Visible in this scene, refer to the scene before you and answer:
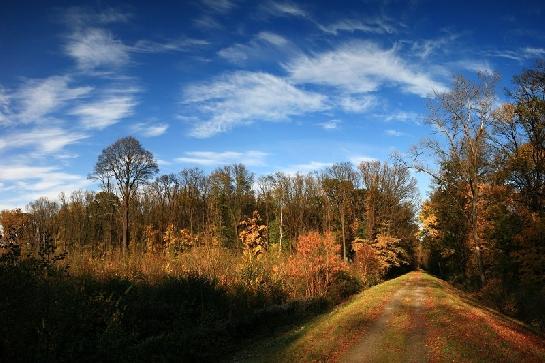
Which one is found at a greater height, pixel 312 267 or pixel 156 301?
pixel 156 301

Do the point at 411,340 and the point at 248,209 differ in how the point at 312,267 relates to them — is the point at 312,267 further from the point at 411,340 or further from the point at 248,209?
the point at 248,209

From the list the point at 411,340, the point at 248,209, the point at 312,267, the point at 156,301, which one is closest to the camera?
the point at 411,340

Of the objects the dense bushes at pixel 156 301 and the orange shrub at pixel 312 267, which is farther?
the orange shrub at pixel 312 267

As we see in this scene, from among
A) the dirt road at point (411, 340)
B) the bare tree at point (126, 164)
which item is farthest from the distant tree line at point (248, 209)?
the dirt road at point (411, 340)

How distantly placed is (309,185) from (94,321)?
60486mm

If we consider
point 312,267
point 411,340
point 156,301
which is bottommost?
point 411,340

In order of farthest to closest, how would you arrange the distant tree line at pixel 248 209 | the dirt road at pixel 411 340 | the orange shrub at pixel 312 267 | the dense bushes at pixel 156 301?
the distant tree line at pixel 248 209 → the orange shrub at pixel 312 267 → the dirt road at pixel 411 340 → the dense bushes at pixel 156 301

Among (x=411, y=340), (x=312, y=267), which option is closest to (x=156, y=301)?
(x=411, y=340)

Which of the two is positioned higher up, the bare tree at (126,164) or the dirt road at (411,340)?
the bare tree at (126,164)

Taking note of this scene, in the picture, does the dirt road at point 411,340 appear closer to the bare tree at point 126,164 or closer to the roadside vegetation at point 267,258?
the roadside vegetation at point 267,258

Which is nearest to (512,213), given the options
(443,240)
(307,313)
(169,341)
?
(443,240)

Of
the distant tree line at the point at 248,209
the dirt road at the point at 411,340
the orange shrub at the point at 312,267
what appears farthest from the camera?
the distant tree line at the point at 248,209

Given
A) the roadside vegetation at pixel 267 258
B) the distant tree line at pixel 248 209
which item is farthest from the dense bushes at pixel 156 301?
the distant tree line at pixel 248 209

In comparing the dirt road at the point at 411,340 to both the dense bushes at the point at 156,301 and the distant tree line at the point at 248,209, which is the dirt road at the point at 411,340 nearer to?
the dense bushes at the point at 156,301
